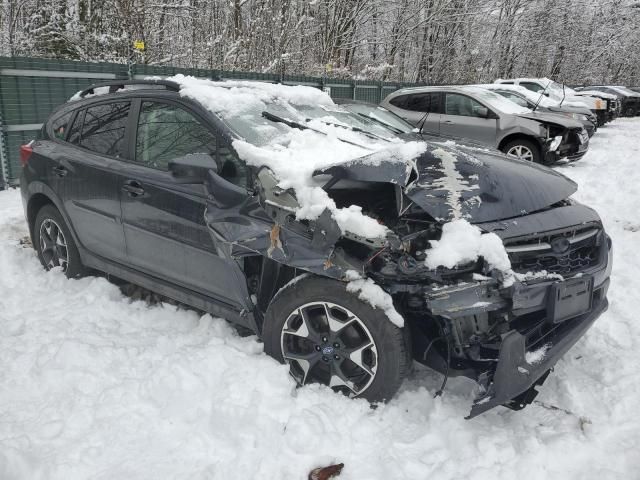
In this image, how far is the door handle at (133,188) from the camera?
133 inches

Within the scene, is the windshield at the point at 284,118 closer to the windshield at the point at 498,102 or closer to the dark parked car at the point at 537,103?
the windshield at the point at 498,102

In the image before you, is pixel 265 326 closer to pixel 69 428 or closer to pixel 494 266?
pixel 69 428

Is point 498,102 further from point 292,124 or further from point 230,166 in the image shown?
point 230,166

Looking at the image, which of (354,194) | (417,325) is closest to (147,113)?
(354,194)

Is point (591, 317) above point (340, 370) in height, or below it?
above

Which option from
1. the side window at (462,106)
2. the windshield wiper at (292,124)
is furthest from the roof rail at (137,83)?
the side window at (462,106)

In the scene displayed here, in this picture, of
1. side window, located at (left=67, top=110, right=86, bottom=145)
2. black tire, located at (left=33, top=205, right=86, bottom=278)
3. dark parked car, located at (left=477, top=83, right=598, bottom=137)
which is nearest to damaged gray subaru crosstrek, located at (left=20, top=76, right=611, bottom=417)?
side window, located at (left=67, top=110, right=86, bottom=145)

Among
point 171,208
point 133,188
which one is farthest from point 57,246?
point 171,208

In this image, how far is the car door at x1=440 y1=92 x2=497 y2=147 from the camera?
961cm

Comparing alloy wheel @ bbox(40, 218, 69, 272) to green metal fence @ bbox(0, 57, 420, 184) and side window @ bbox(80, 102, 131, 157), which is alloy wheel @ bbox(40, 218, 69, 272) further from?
green metal fence @ bbox(0, 57, 420, 184)

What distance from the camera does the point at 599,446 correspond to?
242 centimetres

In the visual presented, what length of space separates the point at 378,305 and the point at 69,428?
5.29 ft

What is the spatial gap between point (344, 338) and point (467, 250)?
787 mm

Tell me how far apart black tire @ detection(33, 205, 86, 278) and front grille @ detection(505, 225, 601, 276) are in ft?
11.0
